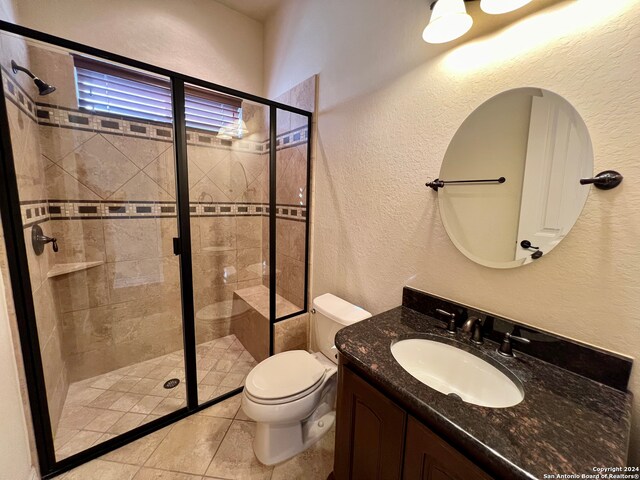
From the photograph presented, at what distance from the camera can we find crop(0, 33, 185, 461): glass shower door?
1436 millimetres

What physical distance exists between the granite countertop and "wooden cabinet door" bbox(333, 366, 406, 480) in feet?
0.18

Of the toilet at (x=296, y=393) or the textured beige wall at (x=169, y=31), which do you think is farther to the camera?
the textured beige wall at (x=169, y=31)

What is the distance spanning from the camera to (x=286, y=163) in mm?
2098

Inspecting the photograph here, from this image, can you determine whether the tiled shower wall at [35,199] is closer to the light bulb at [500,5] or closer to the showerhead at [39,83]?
the showerhead at [39,83]

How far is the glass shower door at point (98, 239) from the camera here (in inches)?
56.5

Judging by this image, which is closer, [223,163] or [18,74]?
[18,74]

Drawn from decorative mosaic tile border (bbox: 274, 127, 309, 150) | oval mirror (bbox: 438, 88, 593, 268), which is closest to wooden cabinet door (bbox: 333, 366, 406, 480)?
oval mirror (bbox: 438, 88, 593, 268)

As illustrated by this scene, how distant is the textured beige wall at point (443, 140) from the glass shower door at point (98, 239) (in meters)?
1.10

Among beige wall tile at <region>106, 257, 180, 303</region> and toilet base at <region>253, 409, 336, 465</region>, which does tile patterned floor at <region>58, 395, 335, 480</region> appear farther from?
beige wall tile at <region>106, 257, 180, 303</region>

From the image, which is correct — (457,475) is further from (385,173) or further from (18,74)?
(18,74)

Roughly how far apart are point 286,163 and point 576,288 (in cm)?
186

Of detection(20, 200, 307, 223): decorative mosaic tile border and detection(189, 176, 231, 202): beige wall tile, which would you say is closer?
detection(20, 200, 307, 223): decorative mosaic tile border

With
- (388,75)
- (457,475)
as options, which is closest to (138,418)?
(457,475)

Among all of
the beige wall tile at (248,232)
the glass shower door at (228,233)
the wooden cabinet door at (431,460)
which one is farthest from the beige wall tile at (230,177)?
the wooden cabinet door at (431,460)
